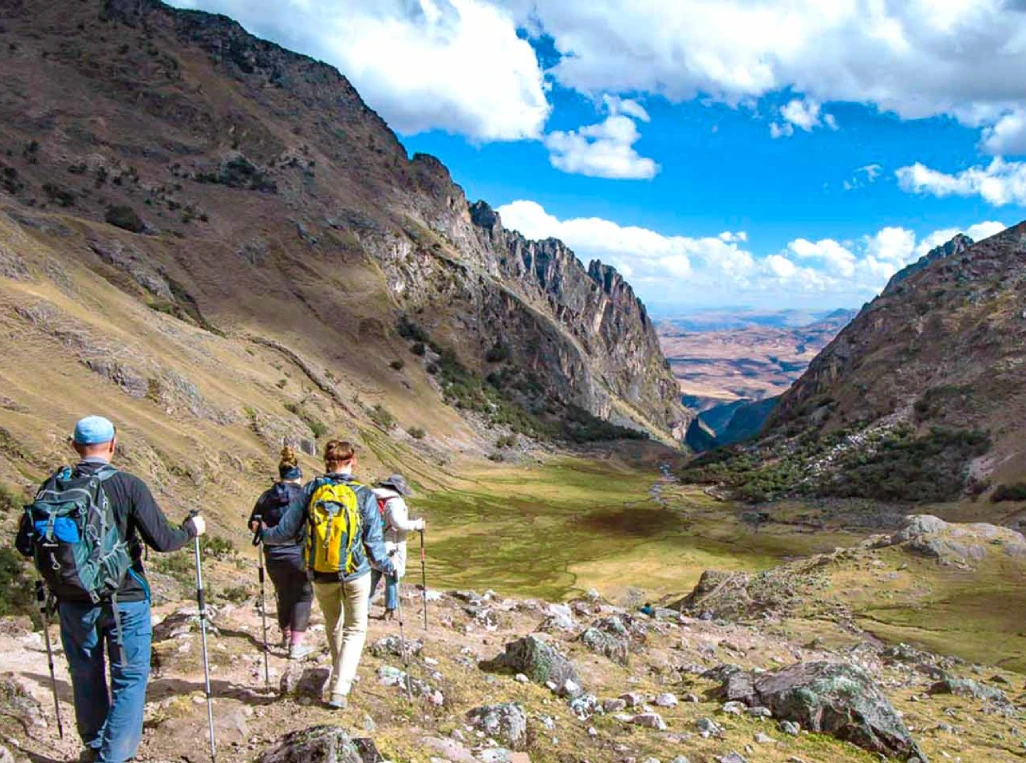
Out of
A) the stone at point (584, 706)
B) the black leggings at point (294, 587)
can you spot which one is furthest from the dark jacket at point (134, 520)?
the stone at point (584, 706)

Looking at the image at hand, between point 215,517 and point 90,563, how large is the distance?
2973cm

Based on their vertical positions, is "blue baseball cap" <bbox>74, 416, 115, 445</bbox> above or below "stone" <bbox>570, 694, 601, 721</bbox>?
above

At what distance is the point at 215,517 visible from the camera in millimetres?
33938

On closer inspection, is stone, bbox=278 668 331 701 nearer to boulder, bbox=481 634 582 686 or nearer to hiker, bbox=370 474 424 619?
hiker, bbox=370 474 424 619

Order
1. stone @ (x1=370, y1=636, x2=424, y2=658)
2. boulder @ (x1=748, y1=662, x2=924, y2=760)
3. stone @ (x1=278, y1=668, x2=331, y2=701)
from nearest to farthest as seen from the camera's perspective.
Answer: stone @ (x1=278, y1=668, x2=331, y2=701)
boulder @ (x1=748, y1=662, x2=924, y2=760)
stone @ (x1=370, y1=636, x2=424, y2=658)

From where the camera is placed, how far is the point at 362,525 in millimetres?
8875

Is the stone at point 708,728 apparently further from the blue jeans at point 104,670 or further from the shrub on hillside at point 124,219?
the shrub on hillside at point 124,219

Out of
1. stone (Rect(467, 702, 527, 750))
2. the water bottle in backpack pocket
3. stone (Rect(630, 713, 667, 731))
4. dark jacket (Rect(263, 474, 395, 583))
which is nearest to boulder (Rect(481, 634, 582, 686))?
stone (Rect(630, 713, 667, 731))

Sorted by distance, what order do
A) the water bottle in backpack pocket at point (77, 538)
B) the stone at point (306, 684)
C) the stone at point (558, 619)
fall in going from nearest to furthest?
the water bottle in backpack pocket at point (77, 538) → the stone at point (306, 684) → the stone at point (558, 619)

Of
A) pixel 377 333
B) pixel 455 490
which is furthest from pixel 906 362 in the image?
pixel 377 333

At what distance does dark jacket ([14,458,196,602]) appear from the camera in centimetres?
689

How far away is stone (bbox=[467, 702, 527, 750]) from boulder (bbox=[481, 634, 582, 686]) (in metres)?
2.57

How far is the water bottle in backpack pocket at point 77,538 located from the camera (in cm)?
644

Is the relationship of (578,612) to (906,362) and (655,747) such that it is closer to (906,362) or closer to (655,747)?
(655,747)
